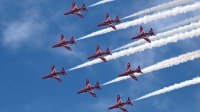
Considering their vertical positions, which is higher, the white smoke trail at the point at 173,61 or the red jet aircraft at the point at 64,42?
the red jet aircraft at the point at 64,42

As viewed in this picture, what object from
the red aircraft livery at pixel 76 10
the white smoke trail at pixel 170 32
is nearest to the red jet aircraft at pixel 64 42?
the red aircraft livery at pixel 76 10

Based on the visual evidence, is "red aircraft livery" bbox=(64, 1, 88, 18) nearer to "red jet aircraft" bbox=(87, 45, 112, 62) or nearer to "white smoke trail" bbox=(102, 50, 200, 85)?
"red jet aircraft" bbox=(87, 45, 112, 62)

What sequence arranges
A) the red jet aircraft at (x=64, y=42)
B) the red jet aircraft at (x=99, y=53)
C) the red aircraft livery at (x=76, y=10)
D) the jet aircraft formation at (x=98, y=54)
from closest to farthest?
the jet aircraft formation at (x=98, y=54), the red jet aircraft at (x=99, y=53), the red aircraft livery at (x=76, y=10), the red jet aircraft at (x=64, y=42)

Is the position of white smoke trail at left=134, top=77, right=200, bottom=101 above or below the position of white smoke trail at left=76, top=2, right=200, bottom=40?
below

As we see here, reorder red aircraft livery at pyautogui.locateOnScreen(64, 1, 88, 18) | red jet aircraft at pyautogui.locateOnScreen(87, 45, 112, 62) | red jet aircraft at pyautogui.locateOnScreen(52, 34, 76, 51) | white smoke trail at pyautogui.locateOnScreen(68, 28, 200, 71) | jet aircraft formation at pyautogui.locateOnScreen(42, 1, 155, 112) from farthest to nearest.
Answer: red jet aircraft at pyautogui.locateOnScreen(52, 34, 76, 51) → red aircraft livery at pyautogui.locateOnScreen(64, 1, 88, 18) → red jet aircraft at pyautogui.locateOnScreen(87, 45, 112, 62) → jet aircraft formation at pyautogui.locateOnScreen(42, 1, 155, 112) → white smoke trail at pyautogui.locateOnScreen(68, 28, 200, 71)

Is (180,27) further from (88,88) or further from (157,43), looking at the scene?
(88,88)

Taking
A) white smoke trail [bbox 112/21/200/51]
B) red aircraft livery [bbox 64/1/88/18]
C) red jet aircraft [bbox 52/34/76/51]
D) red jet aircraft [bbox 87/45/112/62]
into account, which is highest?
red aircraft livery [bbox 64/1/88/18]

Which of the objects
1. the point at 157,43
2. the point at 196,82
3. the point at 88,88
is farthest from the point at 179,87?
the point at 88,88

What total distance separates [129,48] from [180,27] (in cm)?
1527

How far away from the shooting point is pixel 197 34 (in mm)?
94938

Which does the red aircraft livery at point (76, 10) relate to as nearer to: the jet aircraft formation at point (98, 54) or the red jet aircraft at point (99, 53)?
the jet aircraft formation at point (98, 54)

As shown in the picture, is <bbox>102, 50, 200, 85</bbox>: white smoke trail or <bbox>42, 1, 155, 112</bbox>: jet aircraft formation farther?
<bbox>42, 1, 155, 112</bbox>: jet aircraft formation

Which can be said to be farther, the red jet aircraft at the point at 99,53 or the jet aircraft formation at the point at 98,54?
the red jet aircraft at the point at 99,53

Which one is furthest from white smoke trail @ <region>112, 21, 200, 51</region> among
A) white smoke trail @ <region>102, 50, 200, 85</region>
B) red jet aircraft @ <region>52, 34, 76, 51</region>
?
red jet aircraft @ <region>52, 34, 76, 51</region>
